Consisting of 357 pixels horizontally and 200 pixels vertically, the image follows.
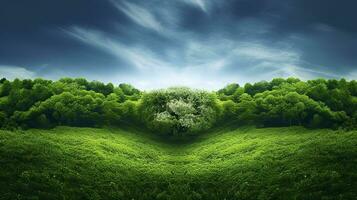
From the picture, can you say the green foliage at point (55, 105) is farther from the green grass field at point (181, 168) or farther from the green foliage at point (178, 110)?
the green grass field at point (181, 168)

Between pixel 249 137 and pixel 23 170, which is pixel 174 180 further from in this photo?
pixel 249 137

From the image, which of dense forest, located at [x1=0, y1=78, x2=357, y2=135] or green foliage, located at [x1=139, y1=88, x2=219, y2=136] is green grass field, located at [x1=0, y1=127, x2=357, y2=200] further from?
green foliage, located at [x1=139, y1=88, x2=219, y2=136]

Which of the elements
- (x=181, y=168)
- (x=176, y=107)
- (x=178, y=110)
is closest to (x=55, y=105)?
(x=176, y=107)

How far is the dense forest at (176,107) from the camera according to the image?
8550 centimetres

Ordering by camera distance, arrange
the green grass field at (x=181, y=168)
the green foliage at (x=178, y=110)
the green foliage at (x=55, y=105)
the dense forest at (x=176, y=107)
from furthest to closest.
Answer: the green foliage at (x=178, y=110), the green foliage at (x=55, y=105), the dense forest at (x=176, y=107), the green grass field at (x=181, y=168)

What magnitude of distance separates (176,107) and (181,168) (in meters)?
32.5

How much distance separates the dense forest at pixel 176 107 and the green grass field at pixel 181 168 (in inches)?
469

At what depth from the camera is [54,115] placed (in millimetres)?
88438

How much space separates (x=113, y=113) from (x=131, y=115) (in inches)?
190

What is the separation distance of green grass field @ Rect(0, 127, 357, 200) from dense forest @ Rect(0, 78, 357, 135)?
11.9 metres

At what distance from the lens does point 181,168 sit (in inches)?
2496

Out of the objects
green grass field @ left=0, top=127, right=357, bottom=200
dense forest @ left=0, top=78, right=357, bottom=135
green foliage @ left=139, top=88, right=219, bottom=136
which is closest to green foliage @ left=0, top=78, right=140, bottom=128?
dense forest @ left=0, top=78, right=357, bottom=135

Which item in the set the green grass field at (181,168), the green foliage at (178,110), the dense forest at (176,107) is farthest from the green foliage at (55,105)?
the green grass field at (181,168)

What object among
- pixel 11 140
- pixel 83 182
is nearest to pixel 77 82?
pixel 11 140
